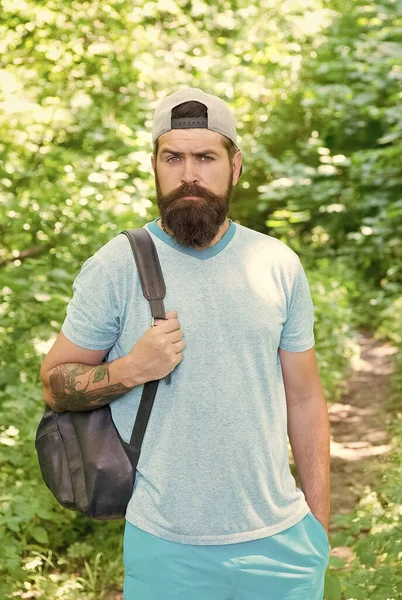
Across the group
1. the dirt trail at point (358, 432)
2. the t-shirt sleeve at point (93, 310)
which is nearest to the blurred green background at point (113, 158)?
the dirt trail at point (358, 432)

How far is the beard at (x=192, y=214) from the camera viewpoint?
7.09 ft

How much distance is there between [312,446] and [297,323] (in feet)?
1.32

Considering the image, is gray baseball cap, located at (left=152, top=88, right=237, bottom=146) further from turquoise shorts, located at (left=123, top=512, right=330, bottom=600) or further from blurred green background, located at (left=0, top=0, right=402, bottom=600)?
blurred green background, located at (left=0, top=0, right=402, bottom=600)

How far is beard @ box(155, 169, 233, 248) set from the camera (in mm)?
2160

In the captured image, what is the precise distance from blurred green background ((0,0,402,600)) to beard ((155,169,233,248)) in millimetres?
1604

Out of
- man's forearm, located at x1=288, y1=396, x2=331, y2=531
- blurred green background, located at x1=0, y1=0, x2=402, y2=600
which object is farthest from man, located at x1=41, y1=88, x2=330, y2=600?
blurred green background, located at x1=0, y1=0, x2=402, y2=600

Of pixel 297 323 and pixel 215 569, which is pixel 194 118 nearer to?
pixel 297 323

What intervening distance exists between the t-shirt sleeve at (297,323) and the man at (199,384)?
3cm

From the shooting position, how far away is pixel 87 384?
2084mm

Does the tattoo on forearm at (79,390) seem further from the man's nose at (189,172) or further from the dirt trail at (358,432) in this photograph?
the dirt trail at (358,432)

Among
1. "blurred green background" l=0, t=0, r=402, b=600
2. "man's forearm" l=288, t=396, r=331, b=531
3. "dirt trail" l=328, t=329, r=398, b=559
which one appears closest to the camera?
"man's forearm" l=288, t=396, r=331, b=531

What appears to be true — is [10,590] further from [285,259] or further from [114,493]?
[285,259]

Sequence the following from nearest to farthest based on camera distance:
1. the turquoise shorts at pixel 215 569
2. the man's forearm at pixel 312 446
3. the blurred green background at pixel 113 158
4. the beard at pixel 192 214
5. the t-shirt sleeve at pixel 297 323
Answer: the turquoise shorts at pixel 215 569 < the beard at pixel 192 214 < the t-shirt sleeve at pixel 297 323 < the man's forearm at pixel 312 446 < the blurred green background at pixel 113 158

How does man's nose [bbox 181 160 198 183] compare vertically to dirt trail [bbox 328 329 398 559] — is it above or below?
above
